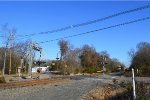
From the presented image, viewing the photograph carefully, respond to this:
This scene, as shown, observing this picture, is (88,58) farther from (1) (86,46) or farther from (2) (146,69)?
(2) (146,69)

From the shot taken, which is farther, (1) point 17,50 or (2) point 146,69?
(1) point 17,50

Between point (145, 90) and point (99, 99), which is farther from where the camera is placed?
point (99, 99)

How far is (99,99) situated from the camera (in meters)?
19.4

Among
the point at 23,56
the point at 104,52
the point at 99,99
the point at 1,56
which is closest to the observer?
the point at 99,99

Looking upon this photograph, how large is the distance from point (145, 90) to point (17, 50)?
307ft

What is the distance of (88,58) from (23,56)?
3072 cm

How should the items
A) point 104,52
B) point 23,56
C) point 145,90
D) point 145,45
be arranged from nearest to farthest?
point 145,90 < point 23,56 < point 145,45 < point 104,52

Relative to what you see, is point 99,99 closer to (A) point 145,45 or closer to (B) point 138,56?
(B) point 138,56

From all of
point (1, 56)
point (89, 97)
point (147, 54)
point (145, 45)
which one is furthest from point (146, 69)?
point (89, 97)

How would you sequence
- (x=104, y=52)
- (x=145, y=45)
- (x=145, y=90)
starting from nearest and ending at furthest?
(x=145, y=90) < (x=145, y=45) < (x=104, y=52)

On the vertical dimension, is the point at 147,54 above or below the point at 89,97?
above

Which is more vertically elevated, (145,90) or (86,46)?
(86,46)

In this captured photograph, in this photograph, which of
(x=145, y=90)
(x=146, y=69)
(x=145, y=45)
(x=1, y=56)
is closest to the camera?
(x=145, y=90)

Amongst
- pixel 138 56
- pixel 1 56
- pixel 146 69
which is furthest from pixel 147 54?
pixel 1 56
